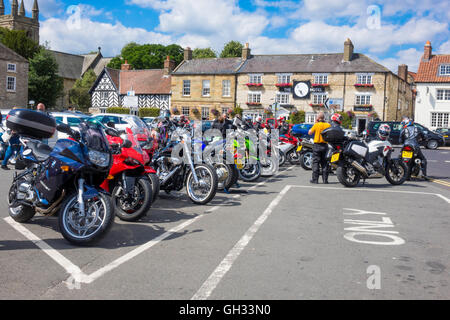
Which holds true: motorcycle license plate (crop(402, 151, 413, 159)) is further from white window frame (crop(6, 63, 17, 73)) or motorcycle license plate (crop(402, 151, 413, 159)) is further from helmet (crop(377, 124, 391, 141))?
white window frame (crop(6, 63, 17, 73))

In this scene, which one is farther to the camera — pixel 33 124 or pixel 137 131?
pixel 137 131

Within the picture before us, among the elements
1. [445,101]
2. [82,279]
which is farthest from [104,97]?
[82,279]

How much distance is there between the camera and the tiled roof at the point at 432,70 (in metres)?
45.9

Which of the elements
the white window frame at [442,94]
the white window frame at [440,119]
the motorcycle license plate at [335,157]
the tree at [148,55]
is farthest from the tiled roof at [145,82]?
the motorcycle license plate at [335,157]

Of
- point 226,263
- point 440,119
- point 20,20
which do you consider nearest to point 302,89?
point 440,119

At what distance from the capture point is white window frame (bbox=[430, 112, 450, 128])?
45.4 meters

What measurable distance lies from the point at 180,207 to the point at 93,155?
9.54 feet

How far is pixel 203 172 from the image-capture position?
8234 millimetres

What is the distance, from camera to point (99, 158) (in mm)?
5391

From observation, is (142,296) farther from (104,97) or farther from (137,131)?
(104,97)

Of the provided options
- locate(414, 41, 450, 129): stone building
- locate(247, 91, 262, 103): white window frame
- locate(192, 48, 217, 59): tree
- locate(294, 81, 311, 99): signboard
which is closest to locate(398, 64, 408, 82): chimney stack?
locate(414, 41, 450, 129): stone building

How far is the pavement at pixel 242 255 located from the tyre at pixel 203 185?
24cm

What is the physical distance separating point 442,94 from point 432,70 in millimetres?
2925
